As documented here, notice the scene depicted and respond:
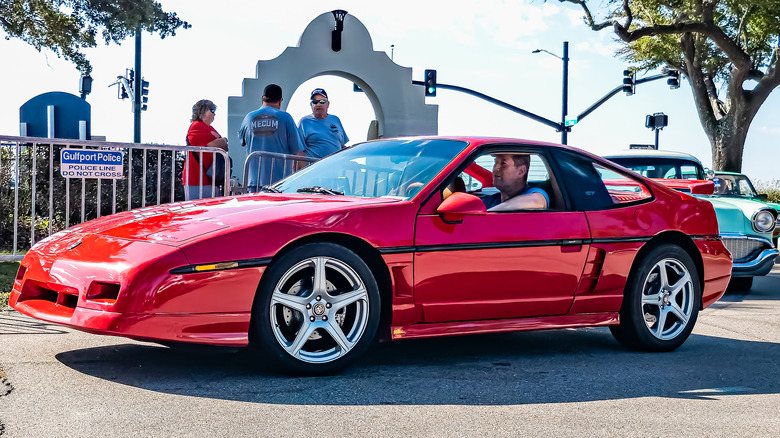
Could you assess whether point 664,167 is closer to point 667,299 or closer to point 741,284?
point 741,284

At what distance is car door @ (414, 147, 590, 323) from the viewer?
5262 mm

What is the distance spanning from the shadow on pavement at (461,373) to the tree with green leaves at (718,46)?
22.6 meters

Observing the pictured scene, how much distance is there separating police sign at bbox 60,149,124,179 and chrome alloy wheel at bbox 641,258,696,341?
525 centimetres

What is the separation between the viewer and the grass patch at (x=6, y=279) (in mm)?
7666

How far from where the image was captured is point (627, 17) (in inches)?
1079

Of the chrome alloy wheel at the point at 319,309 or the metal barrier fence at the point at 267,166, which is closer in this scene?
the chrome alloy wheel at the point at 319,309

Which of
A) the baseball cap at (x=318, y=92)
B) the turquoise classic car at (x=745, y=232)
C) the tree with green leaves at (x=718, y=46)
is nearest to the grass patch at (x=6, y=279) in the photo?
the baseball cap at (x=318, y=92)

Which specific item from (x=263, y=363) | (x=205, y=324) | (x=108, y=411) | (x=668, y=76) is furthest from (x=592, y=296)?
(x=668, y=76)

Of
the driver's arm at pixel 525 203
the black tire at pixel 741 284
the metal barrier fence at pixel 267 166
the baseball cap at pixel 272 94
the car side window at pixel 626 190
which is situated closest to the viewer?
the driver's arm at pixel 525 203

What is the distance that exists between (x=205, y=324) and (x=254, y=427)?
83cm

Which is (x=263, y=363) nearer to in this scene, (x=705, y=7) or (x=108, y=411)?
(x=108, y=411)

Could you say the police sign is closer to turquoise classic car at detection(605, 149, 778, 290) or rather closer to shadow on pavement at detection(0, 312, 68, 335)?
shadow on pavement at detection(0, 312, 68, 335)

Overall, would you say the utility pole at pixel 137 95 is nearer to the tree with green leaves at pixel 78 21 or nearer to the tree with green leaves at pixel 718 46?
the tree with green leaves at pixel 78 21

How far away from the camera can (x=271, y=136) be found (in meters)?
10.1
